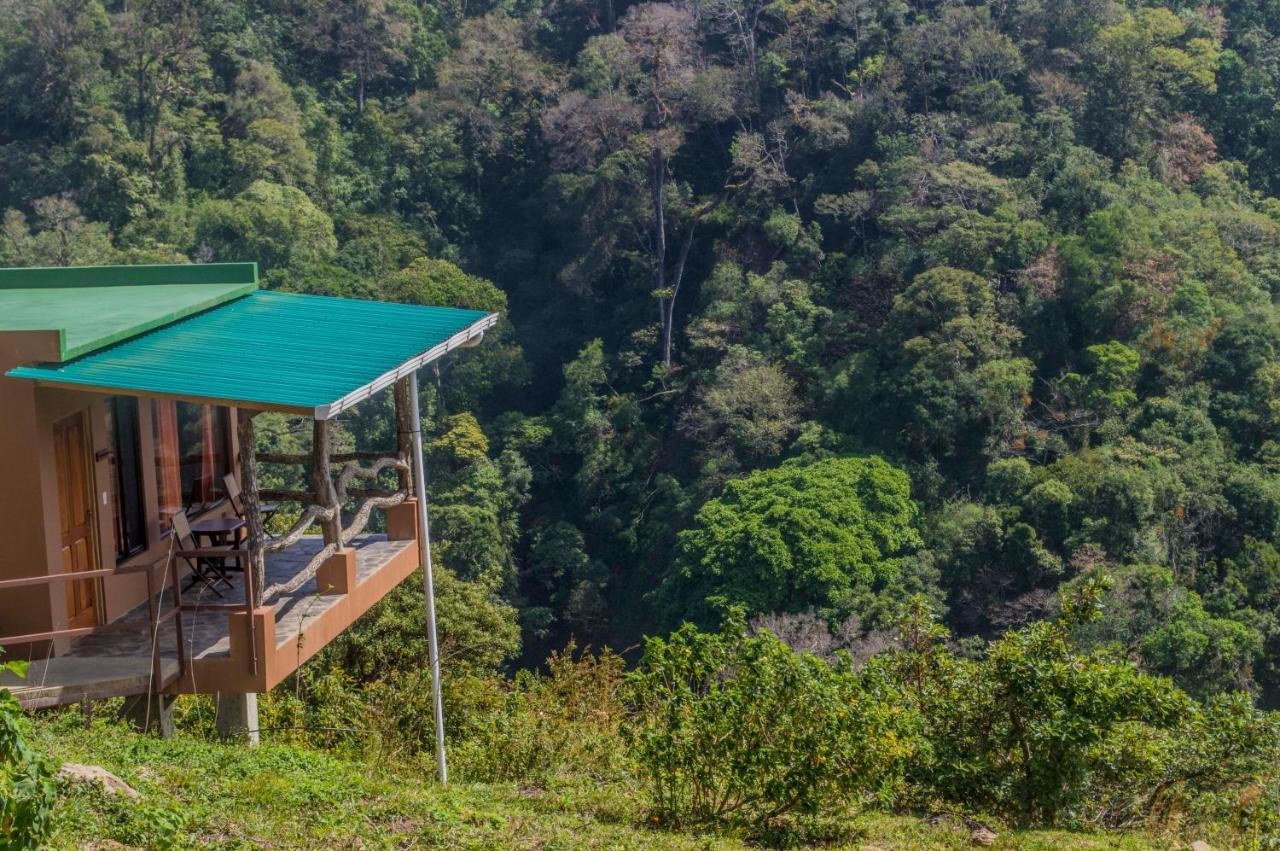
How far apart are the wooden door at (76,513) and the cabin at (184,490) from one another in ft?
0.04

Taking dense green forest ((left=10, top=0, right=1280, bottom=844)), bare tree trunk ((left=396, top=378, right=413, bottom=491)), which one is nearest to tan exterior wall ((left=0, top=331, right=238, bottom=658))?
bare tree trunk ((left=396, top=378, right=413, bottom=491))

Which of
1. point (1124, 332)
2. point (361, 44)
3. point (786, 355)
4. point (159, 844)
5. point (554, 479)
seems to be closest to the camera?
point (159, 844)

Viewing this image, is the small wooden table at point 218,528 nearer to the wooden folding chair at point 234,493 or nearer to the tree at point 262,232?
the wooden folding chair at point 234,493

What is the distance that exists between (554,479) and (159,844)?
25.5 metres

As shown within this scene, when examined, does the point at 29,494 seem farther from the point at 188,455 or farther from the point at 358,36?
the point at 358,36

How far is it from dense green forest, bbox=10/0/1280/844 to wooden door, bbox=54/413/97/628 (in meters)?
6.35

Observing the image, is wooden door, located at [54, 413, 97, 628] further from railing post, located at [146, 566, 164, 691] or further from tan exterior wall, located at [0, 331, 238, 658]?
railing post, located at [146, 566, 164, 691]

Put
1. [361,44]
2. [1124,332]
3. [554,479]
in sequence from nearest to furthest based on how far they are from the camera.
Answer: [1124,332] < [554,479] < [361,44]

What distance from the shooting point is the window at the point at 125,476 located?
8398mm

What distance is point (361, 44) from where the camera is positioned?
3909 cm

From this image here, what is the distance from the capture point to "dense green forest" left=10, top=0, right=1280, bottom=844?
22422 mm

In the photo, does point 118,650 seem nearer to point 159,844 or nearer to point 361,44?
point 159,844

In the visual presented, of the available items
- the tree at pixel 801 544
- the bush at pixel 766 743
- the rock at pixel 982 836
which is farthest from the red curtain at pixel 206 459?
the tree at pixel 801 544

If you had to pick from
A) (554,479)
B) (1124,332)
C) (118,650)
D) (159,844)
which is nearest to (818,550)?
(1124,332)
